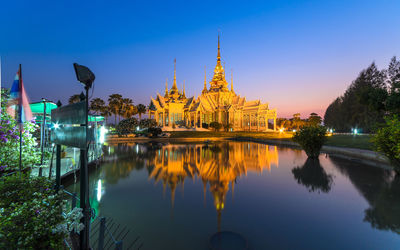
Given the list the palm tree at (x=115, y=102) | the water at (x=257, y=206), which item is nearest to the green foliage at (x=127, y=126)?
the palm tree at (x=115, y=102)

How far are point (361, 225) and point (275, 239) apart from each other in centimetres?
280

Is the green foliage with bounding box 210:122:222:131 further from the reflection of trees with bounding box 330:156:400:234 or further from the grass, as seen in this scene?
the reflection of trees with bounding box 330:156:400:234

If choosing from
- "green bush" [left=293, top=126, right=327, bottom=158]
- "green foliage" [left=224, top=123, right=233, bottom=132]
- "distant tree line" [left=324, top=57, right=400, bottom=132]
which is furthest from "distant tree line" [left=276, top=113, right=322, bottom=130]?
"green bush" [left=293, top=126, right=327, bottom=158]

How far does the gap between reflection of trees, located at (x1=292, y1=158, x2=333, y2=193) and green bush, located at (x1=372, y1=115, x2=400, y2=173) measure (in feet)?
11.0

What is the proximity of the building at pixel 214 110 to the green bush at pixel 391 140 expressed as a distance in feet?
151

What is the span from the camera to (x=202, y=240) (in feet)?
14.9

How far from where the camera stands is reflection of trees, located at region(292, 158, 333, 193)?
8773mm

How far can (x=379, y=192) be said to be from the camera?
7.89 meters

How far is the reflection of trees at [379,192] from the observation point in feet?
17.9

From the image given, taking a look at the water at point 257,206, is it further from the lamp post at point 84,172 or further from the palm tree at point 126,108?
the palm tree at point 126,108

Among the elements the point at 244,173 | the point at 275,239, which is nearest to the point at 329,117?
the point at 244,173

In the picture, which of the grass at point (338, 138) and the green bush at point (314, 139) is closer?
the green bush at point (314, 139)

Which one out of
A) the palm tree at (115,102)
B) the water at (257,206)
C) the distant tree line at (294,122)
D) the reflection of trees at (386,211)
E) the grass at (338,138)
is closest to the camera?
the water at (257,206)

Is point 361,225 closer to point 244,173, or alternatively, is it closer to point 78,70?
point 244,173
